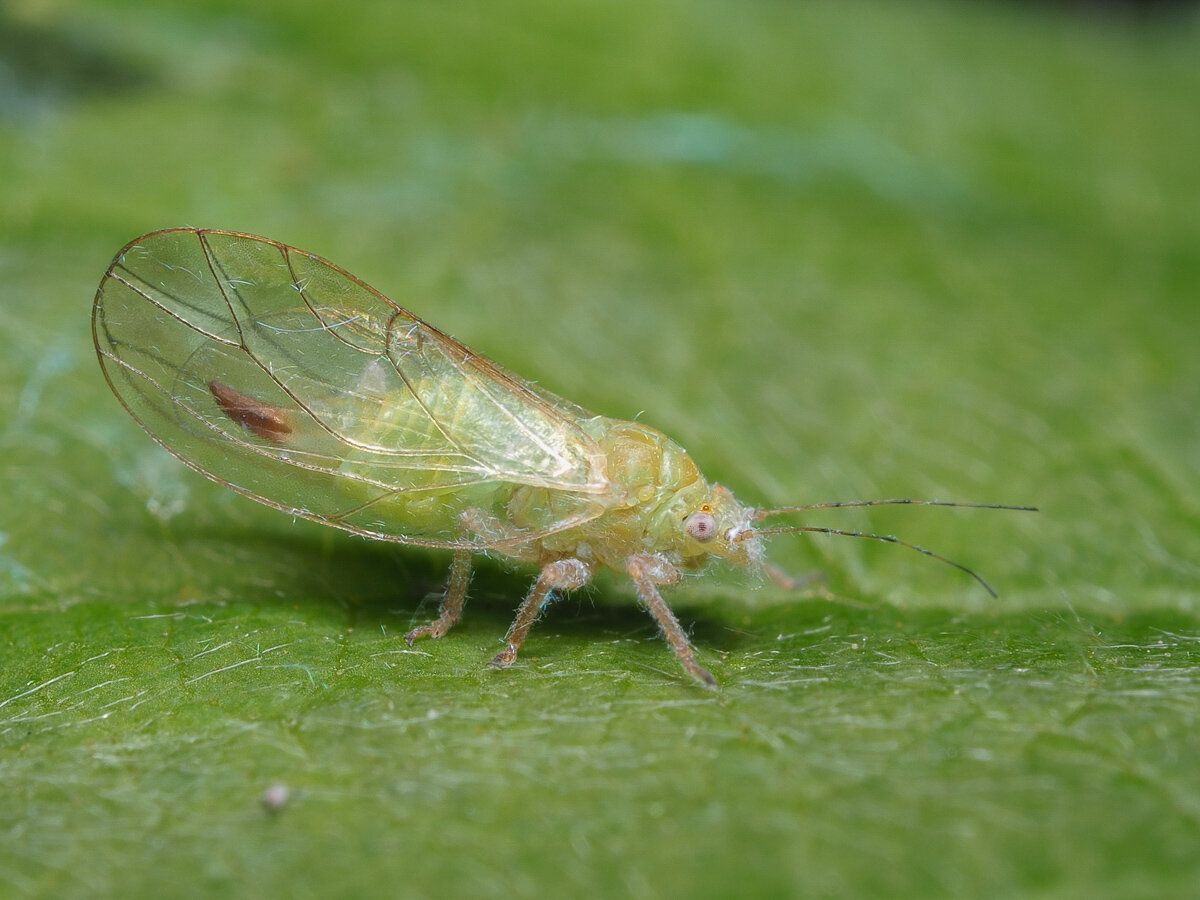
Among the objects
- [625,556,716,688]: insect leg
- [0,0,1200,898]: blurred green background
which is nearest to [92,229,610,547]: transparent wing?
[625,556,716,688]: insect leg

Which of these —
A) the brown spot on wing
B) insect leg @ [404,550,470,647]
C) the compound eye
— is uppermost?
the brown spot on wing

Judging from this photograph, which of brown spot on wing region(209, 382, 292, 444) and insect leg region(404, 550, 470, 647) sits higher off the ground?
brown spot on wing region(209, 382, 292, 444)

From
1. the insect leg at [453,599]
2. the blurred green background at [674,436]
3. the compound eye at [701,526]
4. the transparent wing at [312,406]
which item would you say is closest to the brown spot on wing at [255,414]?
the transparent wing at [312,406]

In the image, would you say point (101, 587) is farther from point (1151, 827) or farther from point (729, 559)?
point (1151, 827)

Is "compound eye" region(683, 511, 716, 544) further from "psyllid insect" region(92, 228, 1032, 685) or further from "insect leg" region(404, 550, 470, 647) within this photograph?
"insect leg" region(404, 550, 470, 647)

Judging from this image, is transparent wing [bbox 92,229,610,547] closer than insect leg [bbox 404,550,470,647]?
No

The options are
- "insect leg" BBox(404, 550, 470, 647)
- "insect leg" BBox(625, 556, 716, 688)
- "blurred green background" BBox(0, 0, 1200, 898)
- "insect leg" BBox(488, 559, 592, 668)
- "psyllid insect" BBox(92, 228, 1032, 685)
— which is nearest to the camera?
"blurred green background" BBox(0, 0, 1200, 898)

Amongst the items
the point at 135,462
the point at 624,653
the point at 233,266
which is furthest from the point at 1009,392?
the point at 135,462
